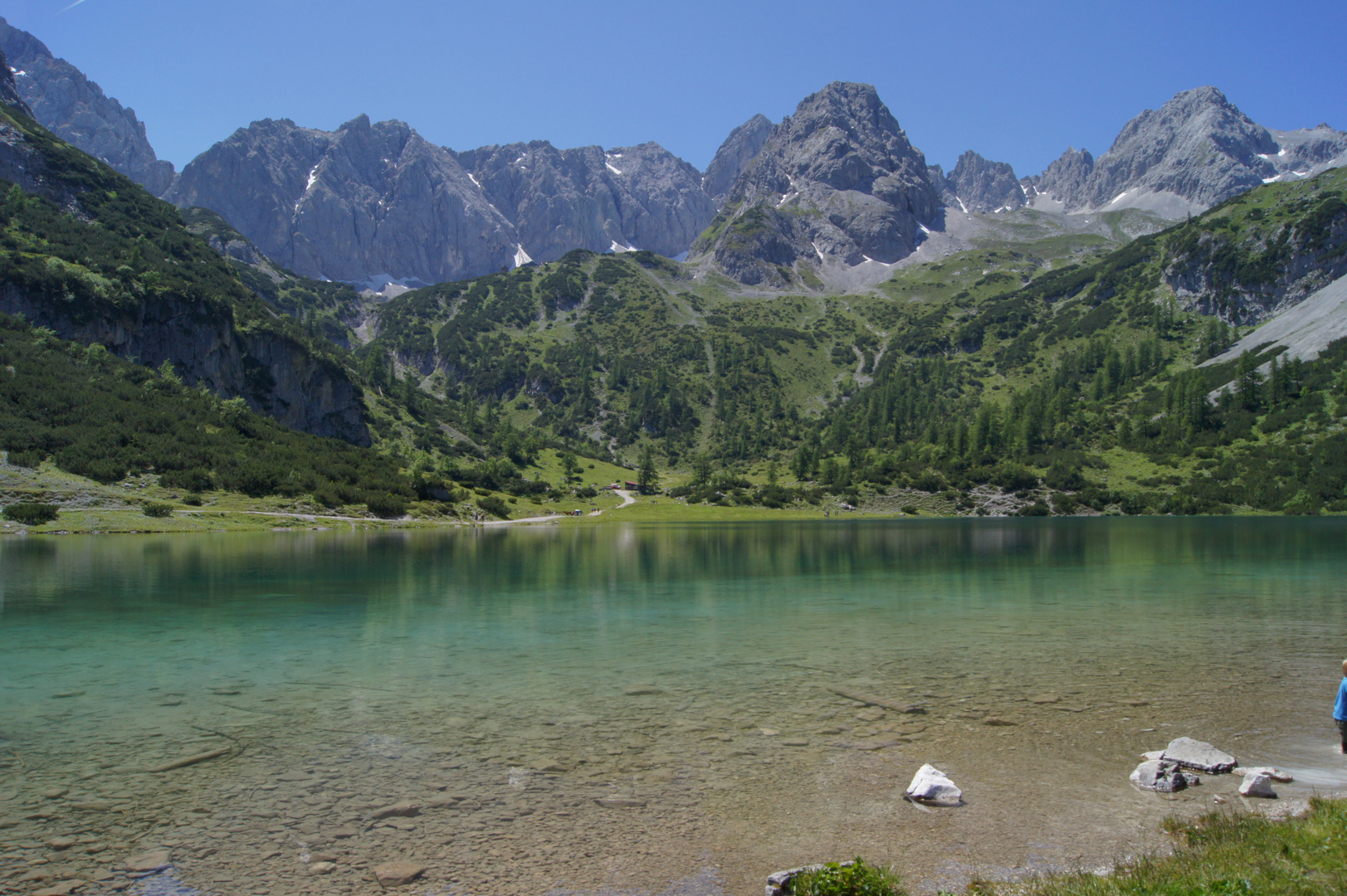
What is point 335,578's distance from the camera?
49375 millimetres

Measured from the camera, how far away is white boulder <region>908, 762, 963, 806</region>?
1294 cm

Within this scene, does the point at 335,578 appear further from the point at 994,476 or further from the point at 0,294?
the point at 994,476

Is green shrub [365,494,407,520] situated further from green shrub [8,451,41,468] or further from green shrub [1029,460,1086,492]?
green shrub [1029,460,1086,492]

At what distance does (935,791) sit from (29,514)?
10108 cm

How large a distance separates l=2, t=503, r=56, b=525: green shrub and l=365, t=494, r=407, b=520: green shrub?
1620 inches

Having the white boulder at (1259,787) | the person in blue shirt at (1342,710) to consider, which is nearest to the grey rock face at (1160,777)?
the white boulder at (1259,787)

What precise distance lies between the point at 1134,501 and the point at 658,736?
17568 centimetres

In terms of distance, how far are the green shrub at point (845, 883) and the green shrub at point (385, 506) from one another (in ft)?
380

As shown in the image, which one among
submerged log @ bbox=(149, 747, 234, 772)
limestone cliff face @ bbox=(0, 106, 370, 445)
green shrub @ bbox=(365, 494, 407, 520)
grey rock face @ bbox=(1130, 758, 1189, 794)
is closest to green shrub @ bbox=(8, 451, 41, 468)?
green shrub @ bbox=(365, 494, 407, 520)

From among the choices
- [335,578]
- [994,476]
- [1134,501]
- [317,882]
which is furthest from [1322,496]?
[317,882]

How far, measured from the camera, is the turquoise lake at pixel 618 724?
11234 mm

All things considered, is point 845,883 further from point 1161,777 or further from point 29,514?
point 29,514

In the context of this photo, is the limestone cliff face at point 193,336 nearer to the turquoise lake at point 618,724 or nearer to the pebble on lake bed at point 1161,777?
the turquoise lake at point 618,724

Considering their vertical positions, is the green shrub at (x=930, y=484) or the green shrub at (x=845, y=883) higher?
the green shrub at (x=930, y=484)
